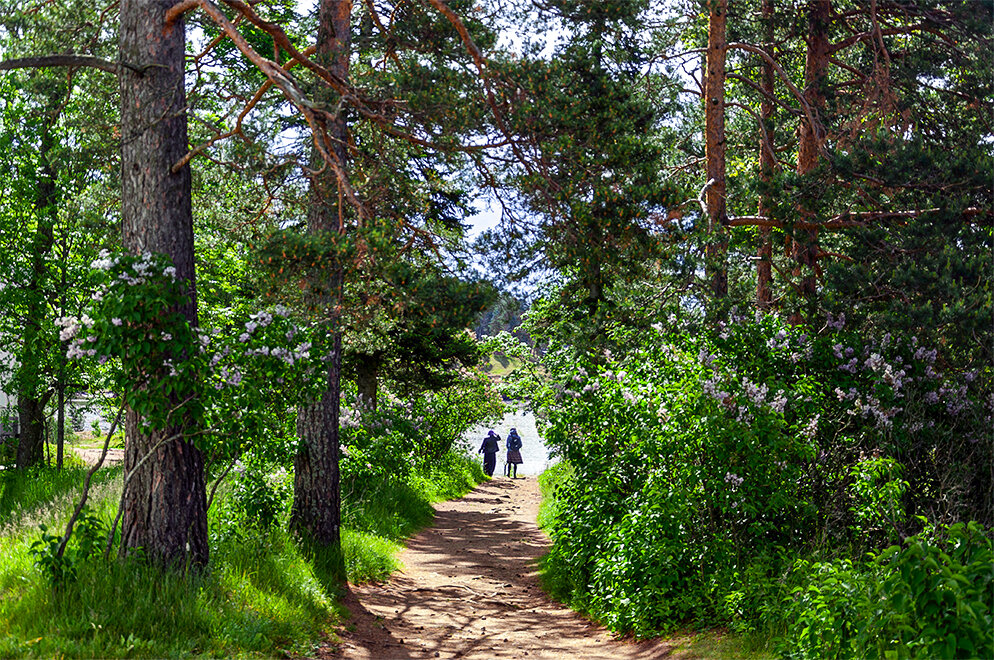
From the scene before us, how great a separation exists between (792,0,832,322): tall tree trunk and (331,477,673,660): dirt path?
4503mm

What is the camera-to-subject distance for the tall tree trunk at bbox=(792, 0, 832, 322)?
375 inches

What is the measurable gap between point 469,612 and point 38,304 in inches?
341

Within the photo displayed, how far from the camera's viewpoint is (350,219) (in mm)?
9047

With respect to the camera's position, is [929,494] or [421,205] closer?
[929,494]

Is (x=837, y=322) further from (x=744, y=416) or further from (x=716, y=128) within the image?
(x=716, y=128)

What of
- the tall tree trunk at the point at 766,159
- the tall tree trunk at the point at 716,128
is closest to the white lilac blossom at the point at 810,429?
the tall tree trunk at the point at 716,128

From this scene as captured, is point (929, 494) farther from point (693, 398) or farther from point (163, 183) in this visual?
point (163, 183)

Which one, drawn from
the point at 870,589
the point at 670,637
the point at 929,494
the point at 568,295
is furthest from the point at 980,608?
the point at 568,295

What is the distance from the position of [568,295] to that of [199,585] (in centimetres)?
1010

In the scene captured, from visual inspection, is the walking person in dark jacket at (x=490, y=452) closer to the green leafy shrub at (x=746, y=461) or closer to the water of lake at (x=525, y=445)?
the water of lake at (x=525, y=445)

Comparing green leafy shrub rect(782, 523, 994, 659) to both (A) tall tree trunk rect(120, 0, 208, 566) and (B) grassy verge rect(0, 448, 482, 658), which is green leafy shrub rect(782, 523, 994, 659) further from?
(A) tall tree trunk rect(120, 0, 208, 566)

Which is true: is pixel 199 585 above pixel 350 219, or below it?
below

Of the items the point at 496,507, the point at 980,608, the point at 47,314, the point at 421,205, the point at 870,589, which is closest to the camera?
the point at 980,608

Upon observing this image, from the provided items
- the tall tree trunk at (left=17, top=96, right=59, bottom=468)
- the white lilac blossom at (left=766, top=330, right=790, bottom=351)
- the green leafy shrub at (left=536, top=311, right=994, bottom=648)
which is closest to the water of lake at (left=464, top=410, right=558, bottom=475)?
the tall tree trunk at (left=17, top=96, right=59, bottom=468)
